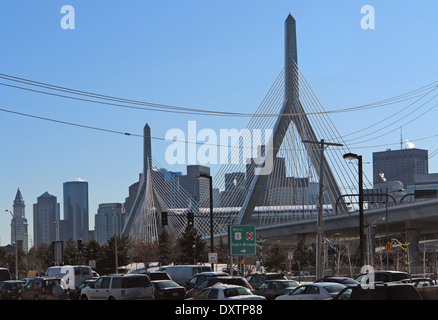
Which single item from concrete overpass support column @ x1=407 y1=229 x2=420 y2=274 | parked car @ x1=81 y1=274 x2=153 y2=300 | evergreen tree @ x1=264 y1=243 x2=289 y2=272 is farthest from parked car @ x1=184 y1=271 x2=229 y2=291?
concrete overpass support column @ x1=407 y1=229 x2=420 y2=274

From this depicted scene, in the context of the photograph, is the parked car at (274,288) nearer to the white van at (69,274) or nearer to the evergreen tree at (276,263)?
the white van at (69,274)

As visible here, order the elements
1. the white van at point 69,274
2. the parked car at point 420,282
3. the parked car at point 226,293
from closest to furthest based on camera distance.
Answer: the parked car at point 226,293 → the parked car at point 420,282 → the white van at point 69,274

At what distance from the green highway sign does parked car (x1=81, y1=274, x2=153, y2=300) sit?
1368cm

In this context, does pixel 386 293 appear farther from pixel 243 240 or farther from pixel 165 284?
pixel 243 240

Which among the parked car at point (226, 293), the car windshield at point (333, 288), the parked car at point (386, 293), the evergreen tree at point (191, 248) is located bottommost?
the evergreen tree at point (191, 248)

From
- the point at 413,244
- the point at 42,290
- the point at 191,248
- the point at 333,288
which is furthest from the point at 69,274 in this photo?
the point at 413,244

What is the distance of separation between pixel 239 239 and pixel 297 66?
43.2m

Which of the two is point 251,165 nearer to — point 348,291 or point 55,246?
point 55,246

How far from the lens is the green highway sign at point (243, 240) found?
153 feet

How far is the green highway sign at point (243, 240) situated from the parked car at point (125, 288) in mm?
13678

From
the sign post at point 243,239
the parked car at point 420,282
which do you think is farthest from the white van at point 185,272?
the parked car at point 420,282

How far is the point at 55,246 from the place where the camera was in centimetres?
7994

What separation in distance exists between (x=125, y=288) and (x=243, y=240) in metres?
15.1
